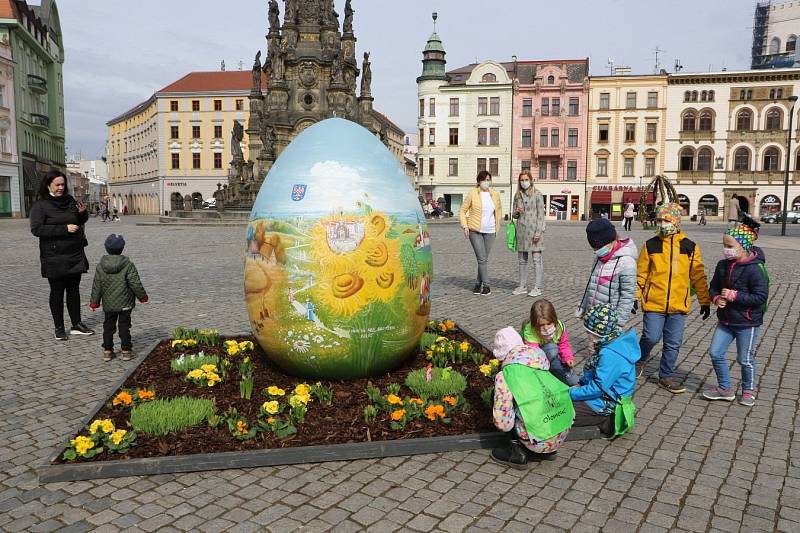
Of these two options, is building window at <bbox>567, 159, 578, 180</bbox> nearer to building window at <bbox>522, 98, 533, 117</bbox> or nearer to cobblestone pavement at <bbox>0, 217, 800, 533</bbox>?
building window at <bbox>522, 98, 533, 117</bbox>

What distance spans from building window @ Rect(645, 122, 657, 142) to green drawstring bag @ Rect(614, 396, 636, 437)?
5915cm

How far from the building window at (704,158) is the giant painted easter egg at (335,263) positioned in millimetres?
60002

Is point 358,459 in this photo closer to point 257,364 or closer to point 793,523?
point 257,364

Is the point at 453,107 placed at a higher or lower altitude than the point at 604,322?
higher

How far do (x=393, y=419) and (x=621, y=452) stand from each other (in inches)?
67.3

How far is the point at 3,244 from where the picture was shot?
22.5 meters

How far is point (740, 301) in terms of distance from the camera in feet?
17.9

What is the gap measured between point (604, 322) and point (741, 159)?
61245 mm

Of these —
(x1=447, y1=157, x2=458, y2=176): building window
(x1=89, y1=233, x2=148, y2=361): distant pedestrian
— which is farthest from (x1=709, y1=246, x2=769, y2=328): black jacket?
(x1=447, y1=157, x2=458, y2=176): building window

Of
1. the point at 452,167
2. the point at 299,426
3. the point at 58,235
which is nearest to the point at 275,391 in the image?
the point at 299,426

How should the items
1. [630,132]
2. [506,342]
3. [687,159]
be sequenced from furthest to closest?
[630,132] < [687,159] < [506,342]

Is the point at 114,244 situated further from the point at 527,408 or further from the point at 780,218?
the point at 780,218

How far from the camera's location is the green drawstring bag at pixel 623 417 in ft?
15.5

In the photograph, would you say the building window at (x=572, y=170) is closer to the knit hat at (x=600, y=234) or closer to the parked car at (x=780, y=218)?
the parked car at (x=780, y=218)
